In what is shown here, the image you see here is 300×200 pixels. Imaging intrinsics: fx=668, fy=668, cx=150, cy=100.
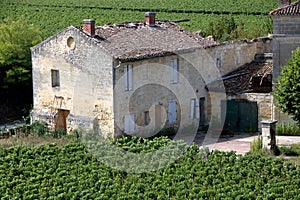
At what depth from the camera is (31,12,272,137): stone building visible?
30.2 metres

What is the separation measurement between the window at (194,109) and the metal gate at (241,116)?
51.6 inches

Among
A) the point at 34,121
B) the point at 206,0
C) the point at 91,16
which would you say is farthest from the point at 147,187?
the point at 206,0

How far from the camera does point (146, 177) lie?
23828mm

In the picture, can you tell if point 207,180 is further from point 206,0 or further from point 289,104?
point 206,0

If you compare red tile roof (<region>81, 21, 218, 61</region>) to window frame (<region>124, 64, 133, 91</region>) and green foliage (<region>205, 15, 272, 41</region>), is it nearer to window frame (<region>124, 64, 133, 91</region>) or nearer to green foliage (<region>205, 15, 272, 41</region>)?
window frame (<region>124, 64, 133, 91</region>)

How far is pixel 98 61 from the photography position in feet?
98.8

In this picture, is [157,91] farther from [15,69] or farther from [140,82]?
[15,69]

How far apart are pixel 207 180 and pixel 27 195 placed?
6.15 m

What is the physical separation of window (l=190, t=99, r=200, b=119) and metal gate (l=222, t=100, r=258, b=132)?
1311 mm

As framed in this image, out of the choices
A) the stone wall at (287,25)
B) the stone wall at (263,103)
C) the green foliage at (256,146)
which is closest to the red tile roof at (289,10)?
the stone wall at (287,25)

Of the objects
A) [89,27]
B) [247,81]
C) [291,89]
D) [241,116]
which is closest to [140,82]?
[89,27]

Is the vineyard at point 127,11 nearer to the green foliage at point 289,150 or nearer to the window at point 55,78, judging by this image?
the window at point 55,78

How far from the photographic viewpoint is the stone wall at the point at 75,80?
98.7 feet

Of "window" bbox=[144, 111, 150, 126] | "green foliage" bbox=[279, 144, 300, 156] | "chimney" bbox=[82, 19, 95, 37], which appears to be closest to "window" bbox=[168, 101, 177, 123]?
"window" bbox=[144, 111, 150, 126]
